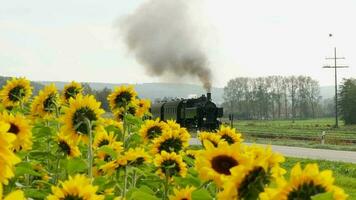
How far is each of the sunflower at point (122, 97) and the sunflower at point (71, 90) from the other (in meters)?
0.67

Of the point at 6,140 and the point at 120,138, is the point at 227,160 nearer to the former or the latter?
the point at 6,140

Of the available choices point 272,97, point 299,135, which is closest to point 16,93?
point 299,135

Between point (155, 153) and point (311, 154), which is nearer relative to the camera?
point (155, 153)

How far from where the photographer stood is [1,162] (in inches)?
57.4

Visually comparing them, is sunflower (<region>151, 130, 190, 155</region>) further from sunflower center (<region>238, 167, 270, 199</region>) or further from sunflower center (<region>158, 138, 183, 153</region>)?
sunflower center (<region>238, 167, 270, 199</region>)

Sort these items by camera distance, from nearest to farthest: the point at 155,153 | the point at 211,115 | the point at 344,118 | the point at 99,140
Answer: the point at 155,153
the point at 99,140
the point at 211,115
the point at 344,118

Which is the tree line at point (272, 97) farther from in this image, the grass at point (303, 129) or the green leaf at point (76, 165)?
the green leaf at point (76, 165)

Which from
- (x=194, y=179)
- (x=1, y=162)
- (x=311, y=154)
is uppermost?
(x=1, y=162)

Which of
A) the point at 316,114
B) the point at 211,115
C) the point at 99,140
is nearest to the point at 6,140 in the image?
the point at 99,140

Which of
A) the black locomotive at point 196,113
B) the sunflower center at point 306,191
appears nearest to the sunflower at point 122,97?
the sunflower center at point 306,191

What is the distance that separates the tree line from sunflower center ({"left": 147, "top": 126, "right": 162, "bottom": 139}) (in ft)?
392

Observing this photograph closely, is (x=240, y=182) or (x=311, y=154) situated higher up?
(x=240, y=182)

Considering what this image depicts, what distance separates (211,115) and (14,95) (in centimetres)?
3127

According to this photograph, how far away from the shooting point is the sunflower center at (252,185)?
1699 millimetres
